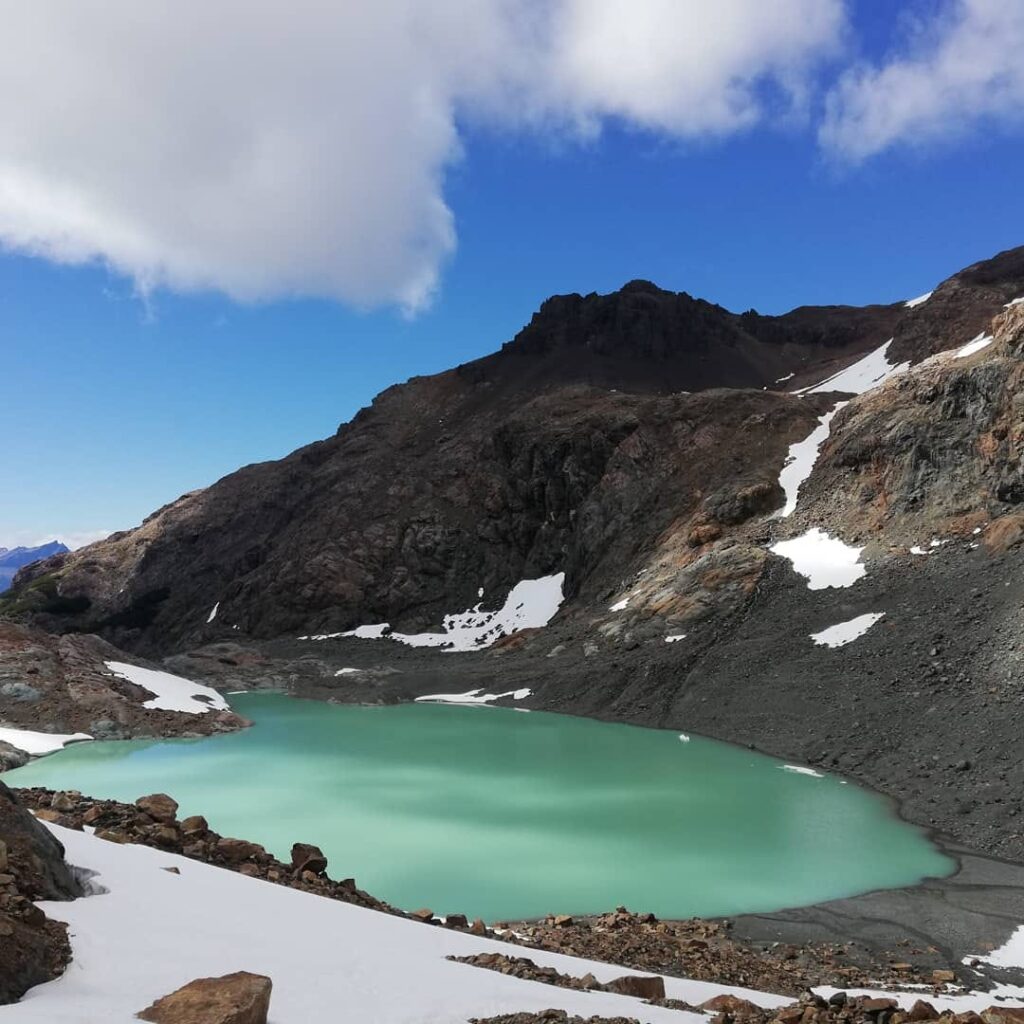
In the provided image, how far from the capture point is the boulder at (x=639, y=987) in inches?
367

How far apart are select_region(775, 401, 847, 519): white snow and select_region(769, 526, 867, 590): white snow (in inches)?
203

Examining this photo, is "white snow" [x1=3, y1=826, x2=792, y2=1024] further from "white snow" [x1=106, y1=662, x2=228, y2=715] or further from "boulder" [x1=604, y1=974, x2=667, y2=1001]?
"white snow" [x1=106, y1=662, x2=228, y2=715]

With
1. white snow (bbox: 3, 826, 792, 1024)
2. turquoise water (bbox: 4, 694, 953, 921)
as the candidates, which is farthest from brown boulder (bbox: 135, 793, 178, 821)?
turquoise water (bbox: 4, 694, 953, 921)

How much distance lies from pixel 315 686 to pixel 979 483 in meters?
48.0

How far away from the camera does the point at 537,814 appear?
24469mm

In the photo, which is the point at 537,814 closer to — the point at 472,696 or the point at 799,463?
the point at 472,696

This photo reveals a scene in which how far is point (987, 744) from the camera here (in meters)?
25.7

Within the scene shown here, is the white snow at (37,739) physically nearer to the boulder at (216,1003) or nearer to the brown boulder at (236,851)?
the brown boulder at (236,851)

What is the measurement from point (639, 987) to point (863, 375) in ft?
331

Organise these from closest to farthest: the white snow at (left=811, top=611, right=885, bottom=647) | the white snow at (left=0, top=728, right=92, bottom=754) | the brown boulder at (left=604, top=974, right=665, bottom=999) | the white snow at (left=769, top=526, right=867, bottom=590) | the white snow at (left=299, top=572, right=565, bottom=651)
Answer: the brown boulder at (left=604, top=974, right=665, bottom=999), the white snow at (left=0, top=728, right=92, bottom=754), the white snow at (left=811, top=611, right=885, bottom=647), the white snow at (left=769, top=526, right=867, bottom=590), the white snow at (left=299, top=572, right=565, bottom=651)

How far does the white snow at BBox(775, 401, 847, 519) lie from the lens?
192ft

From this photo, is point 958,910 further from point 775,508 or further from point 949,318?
point 949,318

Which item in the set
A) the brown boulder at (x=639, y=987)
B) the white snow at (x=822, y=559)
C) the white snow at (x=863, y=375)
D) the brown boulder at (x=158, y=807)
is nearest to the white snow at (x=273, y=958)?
the brown boulder at (x=639, y=987)

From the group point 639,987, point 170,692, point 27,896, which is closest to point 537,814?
point 639,987
